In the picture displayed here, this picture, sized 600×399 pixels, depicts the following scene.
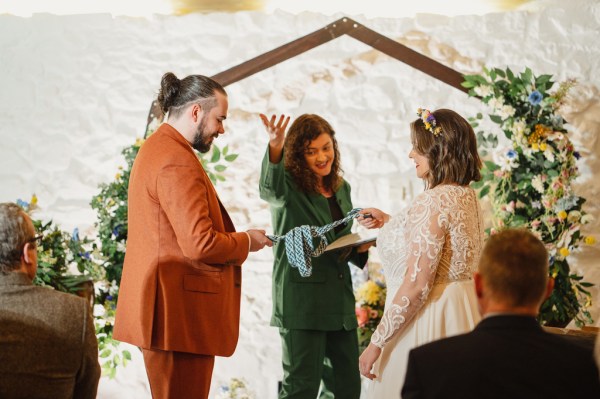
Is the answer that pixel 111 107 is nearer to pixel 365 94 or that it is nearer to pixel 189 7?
pixel 189 7

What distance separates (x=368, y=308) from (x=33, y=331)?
7.56 ft

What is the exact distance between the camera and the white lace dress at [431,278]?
8.16 feet

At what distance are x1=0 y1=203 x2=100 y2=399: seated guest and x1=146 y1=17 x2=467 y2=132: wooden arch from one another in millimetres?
2528

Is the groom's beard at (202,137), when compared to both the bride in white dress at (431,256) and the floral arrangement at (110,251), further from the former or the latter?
the floral arrangement at (110,251)

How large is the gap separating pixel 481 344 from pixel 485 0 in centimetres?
340

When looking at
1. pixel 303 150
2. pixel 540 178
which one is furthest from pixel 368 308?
pixel 540 178

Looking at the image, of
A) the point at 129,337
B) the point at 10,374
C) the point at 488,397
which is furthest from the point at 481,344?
the point at 129,337

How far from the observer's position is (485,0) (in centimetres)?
452

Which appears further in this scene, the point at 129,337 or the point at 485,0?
the point at 485,0

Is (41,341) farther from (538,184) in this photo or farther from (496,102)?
(496,102)

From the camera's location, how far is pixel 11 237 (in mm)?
2062

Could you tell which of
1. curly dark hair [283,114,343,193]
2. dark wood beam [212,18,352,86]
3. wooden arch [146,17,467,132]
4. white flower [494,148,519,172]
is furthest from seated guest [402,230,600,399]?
dark wood beam [212,18,352,86]

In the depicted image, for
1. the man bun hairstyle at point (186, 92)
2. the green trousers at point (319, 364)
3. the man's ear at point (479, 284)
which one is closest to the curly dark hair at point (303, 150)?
the green trousers at point (319, 364)

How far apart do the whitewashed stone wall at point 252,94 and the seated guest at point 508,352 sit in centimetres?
280
